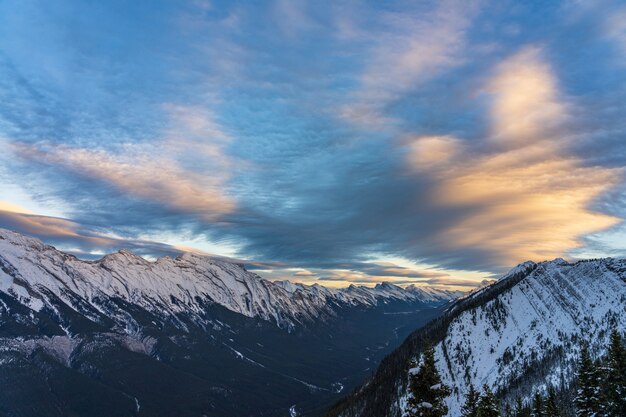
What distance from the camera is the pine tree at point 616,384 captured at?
47688 millimetres

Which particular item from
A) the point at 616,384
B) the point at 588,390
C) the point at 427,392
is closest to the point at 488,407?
the point at 427,392

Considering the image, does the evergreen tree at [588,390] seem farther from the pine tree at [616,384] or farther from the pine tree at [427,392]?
the pine tree at [427,392]

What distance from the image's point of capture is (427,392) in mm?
29625

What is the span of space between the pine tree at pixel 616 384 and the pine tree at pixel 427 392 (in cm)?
3183

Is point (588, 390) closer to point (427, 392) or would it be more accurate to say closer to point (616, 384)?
point (616, 384)

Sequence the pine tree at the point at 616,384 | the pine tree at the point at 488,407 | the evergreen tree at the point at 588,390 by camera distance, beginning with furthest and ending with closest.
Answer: the evergreen tree at the point at 588,390
the pine tree at the point at 616,384
the pine tree at the point at 488,407

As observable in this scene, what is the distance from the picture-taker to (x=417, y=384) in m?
29.8

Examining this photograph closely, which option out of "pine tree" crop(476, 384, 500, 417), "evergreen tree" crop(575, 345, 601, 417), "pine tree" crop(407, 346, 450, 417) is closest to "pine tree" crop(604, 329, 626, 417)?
"evergreen tree" crop(575, 345, 601, 417)

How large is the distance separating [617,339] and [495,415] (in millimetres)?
22052

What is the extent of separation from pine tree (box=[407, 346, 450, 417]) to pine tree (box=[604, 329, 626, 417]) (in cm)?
3183

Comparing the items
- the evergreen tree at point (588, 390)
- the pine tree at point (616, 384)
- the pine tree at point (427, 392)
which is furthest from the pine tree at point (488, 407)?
the pine tree at point (616, 384)

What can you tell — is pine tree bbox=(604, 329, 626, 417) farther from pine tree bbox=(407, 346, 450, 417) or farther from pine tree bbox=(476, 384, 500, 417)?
pine tree bbox=(407, 346, 450, 417)

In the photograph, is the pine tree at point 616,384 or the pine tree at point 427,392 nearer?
the pine tree at point 427,392

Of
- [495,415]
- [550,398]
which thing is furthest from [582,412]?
[495,415]
